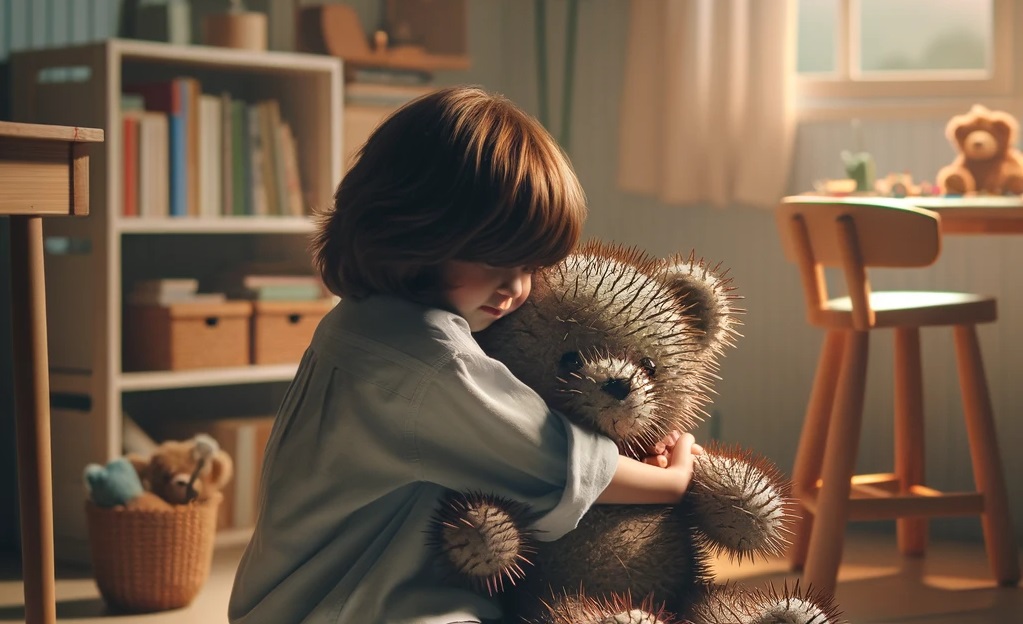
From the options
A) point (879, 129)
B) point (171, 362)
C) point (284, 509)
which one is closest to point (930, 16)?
point (879, 129)

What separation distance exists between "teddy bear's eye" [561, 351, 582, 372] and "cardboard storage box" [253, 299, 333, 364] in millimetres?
1478

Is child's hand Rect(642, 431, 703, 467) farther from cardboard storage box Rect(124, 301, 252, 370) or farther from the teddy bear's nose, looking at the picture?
cardboard storage box Rect(124, 301, 252, 370)

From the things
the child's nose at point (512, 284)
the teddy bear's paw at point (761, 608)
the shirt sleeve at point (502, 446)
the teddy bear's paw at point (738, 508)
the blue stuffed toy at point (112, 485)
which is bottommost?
the blue stuffed toy at point (112, 485)

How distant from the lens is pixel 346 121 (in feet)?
9.08

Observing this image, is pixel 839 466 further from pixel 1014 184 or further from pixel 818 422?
pixel 1014 184

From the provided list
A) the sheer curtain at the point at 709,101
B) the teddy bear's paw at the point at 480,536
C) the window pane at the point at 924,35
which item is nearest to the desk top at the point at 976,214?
the sheer curtain at the point at 709,101

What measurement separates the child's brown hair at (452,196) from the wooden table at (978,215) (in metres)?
1.20

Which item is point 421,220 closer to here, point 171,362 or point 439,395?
point 439,395

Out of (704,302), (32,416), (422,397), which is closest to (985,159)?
(704,302)

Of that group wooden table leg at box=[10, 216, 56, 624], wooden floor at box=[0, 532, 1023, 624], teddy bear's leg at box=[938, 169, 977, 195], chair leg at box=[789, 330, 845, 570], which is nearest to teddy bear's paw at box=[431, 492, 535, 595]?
wooden table leg at box=[10, 216, 56, 624]

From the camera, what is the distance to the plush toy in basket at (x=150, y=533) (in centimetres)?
211

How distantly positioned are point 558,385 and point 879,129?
183 cm

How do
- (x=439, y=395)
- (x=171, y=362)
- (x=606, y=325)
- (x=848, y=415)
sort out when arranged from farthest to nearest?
(x=171, y=362) → (x=848, y=415) → (x=606, y=325) → (x=439, y=395)

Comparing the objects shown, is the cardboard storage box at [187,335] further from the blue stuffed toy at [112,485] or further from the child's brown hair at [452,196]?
the child's brown hair at [452,196]
